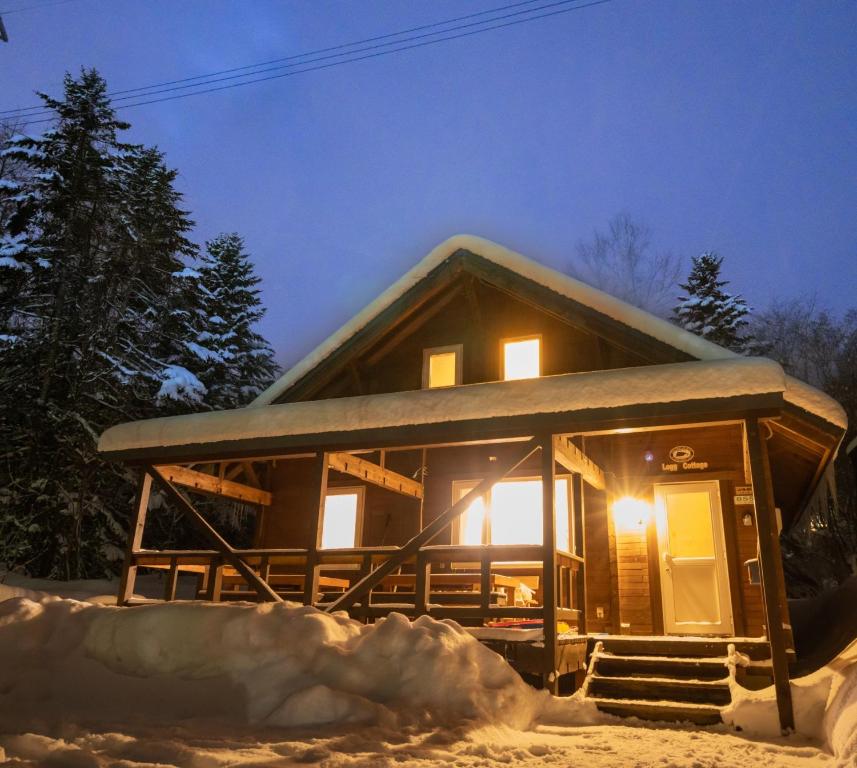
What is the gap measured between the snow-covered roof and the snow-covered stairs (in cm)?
279

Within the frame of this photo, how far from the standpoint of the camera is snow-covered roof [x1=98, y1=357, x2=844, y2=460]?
676 centimetres

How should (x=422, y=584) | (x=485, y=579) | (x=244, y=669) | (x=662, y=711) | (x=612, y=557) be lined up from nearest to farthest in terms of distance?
1. (x=244, y=669)
2. (x=662, y=711)
3. (x=485, y=579)
4. (x=422, y=584)
5. (x=612, y=557)

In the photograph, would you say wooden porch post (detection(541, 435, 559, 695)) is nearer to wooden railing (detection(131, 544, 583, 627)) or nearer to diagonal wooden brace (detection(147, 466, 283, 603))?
wooden railing (detection(131, 544, 583, 627))

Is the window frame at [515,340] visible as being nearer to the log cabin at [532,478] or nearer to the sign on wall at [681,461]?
the log cabin at [532,478]

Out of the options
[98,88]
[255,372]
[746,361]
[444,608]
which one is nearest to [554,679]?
[444,608]

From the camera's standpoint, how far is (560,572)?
864cm

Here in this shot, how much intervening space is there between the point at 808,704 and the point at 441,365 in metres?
7.98

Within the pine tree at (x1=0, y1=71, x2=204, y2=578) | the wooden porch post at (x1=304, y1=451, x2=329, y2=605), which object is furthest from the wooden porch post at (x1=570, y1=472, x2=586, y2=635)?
the pine tree at (x1=0, y1=71, x2=204, y2=578)

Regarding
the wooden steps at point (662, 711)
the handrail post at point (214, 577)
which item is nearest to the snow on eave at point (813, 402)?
the wooden steps at point (662, 711)

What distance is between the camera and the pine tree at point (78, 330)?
1869cm

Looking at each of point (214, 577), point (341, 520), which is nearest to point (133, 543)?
point (214, 577)

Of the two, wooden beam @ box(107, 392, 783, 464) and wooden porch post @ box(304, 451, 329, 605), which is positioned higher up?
wooden beam @ box(107, 392, 783, 464)

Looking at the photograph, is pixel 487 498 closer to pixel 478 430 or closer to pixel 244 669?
pixel 478 430

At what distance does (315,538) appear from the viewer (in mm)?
8227
